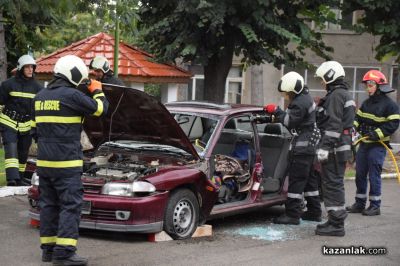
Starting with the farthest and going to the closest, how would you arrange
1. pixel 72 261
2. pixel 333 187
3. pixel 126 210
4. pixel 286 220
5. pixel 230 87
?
pixel 230 87 < pixel 286 220 < pixel 333 187 < pixel 126 210 < pixel 72 261

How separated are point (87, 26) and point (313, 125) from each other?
3452cm

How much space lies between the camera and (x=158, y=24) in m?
12.7

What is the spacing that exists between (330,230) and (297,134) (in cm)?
123

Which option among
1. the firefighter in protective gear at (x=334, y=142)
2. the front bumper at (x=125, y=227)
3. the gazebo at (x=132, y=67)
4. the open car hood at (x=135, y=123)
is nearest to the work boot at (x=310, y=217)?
the firefighter in protective gear at (x=334, y=142)

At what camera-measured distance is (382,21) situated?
14281mm

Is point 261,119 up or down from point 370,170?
up

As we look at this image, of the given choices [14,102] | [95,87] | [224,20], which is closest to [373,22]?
[224,20]

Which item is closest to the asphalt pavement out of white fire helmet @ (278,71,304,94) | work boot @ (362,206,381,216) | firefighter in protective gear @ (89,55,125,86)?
work boot @ (362,206,381,216)

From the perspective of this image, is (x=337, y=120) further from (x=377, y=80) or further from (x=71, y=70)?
(x=71, y=70)

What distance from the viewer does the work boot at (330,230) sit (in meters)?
7.64

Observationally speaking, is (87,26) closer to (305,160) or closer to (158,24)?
(158,24)

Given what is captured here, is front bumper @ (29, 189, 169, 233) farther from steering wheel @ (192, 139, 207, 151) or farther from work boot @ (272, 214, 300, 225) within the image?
work boot @ (272, 214, 300, 225)

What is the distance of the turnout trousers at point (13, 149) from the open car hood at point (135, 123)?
194 centimetres

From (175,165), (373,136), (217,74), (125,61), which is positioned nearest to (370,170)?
(373,136)
